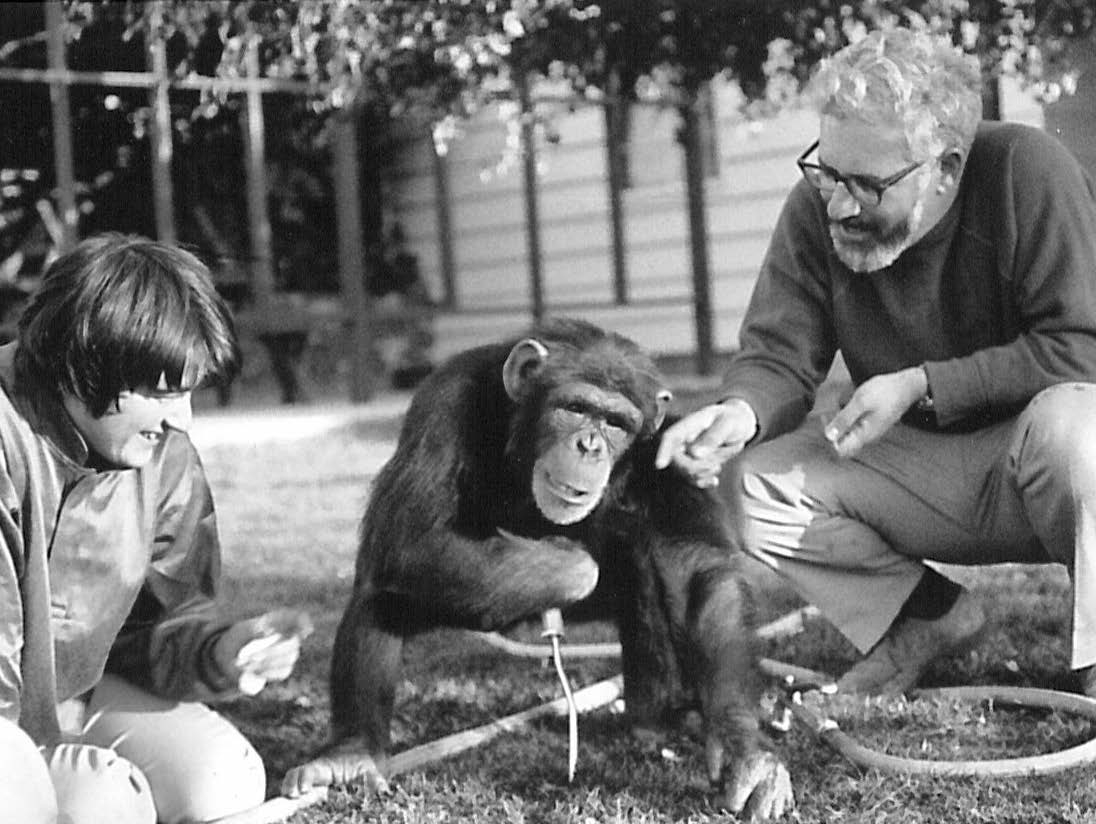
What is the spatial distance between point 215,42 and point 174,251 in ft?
24.8

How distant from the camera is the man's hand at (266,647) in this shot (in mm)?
2619

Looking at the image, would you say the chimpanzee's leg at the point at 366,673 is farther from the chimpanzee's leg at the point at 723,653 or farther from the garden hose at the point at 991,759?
the garden hose at the point at 991,759

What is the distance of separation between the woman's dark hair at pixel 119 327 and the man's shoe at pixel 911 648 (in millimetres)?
1689

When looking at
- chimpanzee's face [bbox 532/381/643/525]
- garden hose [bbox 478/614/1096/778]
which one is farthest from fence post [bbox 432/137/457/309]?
chimpanzee's face [bbox 532/381/643/525]

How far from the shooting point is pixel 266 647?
2627 mm

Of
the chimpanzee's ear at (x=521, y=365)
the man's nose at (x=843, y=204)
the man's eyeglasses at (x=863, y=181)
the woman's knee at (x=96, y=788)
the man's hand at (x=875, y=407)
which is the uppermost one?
the man's eyeglasses at (x=863, y=181)

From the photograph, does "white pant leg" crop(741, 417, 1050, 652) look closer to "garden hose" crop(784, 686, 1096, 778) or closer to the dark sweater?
the dark sweater

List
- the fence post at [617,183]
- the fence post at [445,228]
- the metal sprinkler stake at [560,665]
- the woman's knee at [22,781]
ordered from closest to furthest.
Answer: the woman's knee at [22,781] < the metal sprinkler stake at [560,665] < the fence post at [617,183] < the fence post at [445,228]

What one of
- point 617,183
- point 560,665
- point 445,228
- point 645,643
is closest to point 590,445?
point 560,665

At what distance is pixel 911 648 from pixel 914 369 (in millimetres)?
685

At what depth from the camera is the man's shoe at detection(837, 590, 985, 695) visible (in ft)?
11.8

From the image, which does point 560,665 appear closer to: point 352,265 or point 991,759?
point 991,759

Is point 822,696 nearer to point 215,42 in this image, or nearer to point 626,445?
point 626,445

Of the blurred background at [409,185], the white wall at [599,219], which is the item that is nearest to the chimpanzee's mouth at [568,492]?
the blurred background at [409,185]
